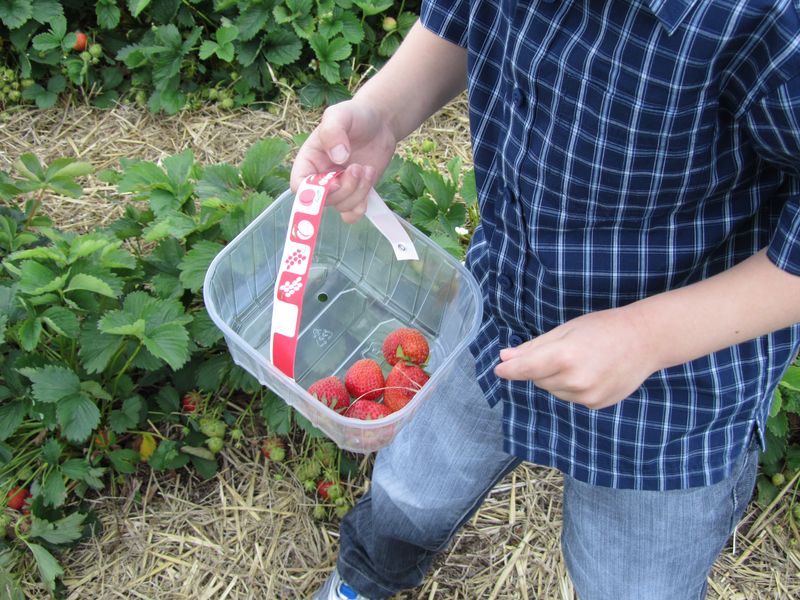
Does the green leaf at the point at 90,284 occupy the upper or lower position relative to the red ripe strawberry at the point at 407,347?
lower

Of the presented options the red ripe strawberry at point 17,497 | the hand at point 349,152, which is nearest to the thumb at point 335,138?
the hand at point 349,152

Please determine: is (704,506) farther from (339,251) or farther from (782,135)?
(339,251)

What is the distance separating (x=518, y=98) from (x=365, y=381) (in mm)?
422

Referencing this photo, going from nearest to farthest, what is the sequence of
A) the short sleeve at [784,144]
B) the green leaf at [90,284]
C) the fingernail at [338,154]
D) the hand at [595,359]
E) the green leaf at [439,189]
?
the short sleeve at [784,144] → the hand at [595,359] → the fingernail at [338,154] → the green leaf at [90,284] → the green leaf at [439,189]

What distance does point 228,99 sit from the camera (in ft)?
7.22

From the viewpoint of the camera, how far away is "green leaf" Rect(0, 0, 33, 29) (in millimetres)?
2105

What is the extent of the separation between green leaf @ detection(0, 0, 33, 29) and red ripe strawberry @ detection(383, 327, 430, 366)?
1569 mm

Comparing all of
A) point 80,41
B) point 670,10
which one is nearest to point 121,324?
point 670,10

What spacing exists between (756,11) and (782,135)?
0.35ft

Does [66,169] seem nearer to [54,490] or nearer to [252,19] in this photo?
[54,490]

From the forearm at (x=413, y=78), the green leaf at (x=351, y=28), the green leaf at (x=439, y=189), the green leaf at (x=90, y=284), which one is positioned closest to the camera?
the forearm at (x=413, y=78)

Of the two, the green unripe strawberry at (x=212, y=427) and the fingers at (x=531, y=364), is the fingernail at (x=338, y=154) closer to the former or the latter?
the fingers at (x=531, y=364)

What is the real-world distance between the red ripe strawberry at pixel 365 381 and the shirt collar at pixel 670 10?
0.58 m

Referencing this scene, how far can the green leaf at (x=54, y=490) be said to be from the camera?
146 centimetres
